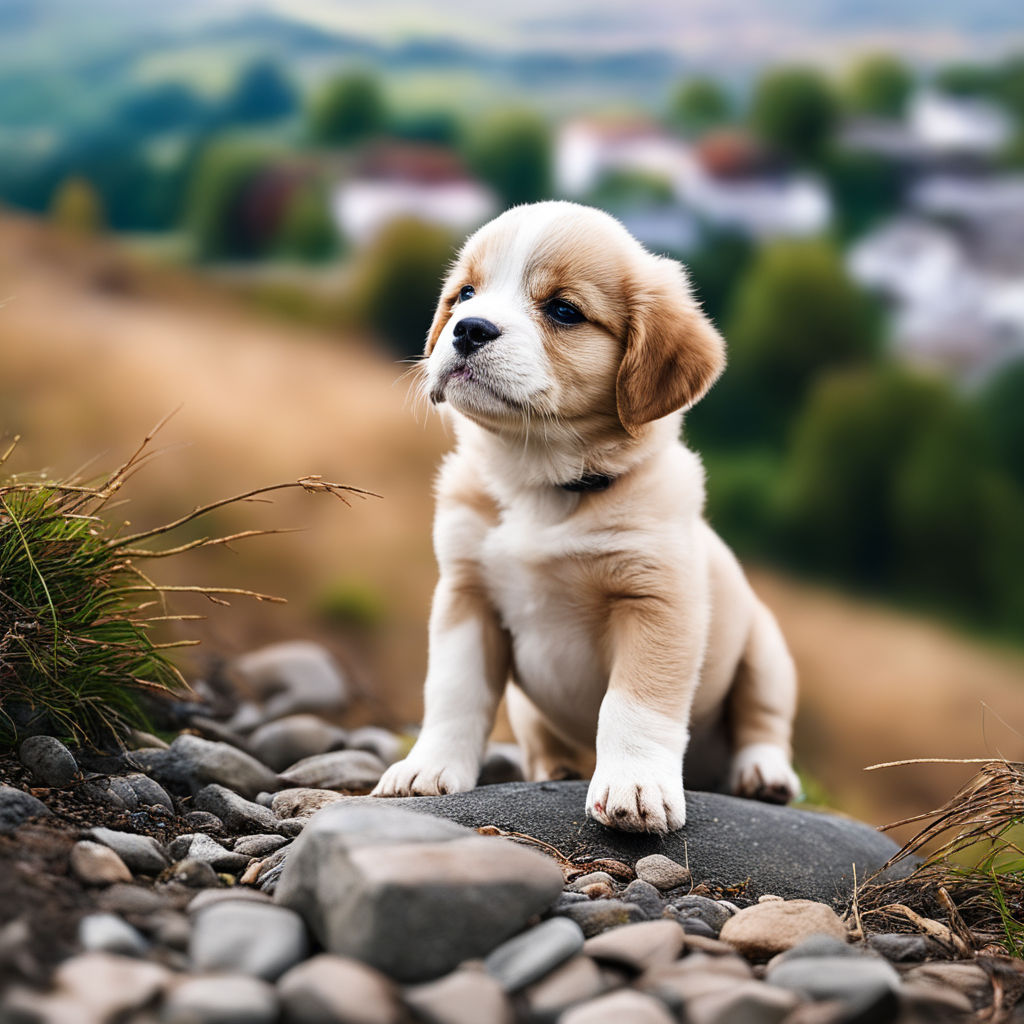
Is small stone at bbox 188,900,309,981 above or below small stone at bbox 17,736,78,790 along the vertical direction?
above

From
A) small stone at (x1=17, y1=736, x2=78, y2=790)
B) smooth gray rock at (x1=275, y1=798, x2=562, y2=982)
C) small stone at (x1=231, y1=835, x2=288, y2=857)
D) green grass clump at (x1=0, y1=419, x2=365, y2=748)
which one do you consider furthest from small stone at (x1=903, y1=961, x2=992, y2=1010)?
small stone at (x1=17, y1=736, x2=78, y2=790)

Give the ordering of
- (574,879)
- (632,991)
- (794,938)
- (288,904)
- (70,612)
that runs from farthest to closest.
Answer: (70,612)
(574,879)
(794,938)
(288,904)
(632,991)

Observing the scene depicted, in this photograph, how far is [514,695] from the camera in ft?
15.7

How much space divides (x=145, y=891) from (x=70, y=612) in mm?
1298

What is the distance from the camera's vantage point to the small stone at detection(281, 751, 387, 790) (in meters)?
4.33

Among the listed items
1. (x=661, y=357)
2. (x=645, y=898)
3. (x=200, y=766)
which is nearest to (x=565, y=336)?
(x=661, y=357)

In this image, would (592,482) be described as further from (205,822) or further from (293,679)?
(293,679)

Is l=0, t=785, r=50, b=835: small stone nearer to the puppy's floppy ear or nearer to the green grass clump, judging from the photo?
the green grass clump

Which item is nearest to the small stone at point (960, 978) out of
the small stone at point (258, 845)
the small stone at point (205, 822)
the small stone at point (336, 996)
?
the small stone at point (336, 996)

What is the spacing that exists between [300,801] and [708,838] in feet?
4.32

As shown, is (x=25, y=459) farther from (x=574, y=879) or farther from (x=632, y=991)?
(x=632, y=991)

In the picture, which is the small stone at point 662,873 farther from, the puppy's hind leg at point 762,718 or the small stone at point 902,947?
the puppy's hind leg at point 762,718

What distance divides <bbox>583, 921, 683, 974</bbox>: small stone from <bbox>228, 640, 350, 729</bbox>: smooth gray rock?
3.59 m

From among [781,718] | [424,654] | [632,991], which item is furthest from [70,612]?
[424,654]
